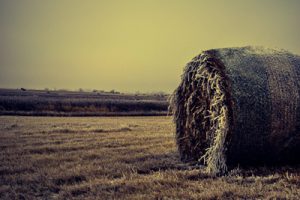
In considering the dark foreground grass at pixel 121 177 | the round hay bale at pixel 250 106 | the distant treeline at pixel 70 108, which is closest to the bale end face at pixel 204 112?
the round hay bale at pixel 250 106

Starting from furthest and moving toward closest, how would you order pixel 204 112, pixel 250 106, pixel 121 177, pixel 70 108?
1. pixel 70 108
2. pixel 204 112
3. pixel 250 106
4. pixel 121 177

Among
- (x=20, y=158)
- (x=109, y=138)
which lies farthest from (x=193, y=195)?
(x=109, y=138)

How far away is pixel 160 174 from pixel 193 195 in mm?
1545

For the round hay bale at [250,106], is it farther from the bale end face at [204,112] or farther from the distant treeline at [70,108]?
the distant treeline at [70,108]

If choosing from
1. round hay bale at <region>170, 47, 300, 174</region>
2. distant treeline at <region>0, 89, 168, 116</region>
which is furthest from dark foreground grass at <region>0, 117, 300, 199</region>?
distant treeline at <region>0, 89, 168, 116</region>

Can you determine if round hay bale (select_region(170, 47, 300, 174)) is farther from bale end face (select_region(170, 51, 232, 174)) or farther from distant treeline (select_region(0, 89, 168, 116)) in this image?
distant treeline (select_region(0, 89, 168, 116))

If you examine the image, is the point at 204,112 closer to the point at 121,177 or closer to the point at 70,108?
the point at 121,177

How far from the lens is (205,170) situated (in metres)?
8.02

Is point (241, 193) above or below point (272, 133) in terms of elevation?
below

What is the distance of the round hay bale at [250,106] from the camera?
766cm

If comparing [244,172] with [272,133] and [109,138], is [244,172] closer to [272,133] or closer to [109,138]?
[272,133]

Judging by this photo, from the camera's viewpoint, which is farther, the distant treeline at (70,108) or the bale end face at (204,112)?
the distant treeline at (70,108)

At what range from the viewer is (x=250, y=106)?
766 cm

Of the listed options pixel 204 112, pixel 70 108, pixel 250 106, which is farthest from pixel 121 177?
pixel 70 108
